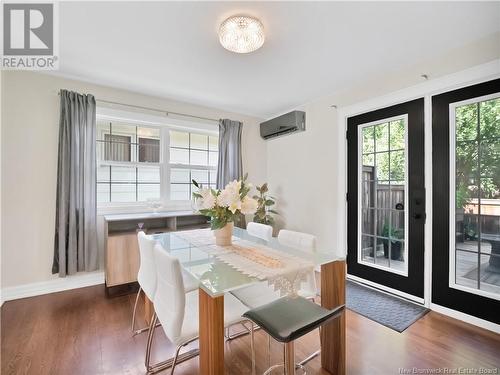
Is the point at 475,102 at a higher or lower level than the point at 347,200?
higher

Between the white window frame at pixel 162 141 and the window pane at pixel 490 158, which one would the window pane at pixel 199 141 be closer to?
the white window frame at pixel 162 141

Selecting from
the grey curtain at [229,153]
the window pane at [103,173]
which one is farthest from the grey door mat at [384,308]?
the window pane at [103,173]

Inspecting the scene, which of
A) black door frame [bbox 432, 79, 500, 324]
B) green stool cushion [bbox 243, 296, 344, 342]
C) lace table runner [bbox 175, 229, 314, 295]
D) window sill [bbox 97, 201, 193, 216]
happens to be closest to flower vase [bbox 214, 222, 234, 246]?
lace table runner [bbox 175, 229, 314, 295]

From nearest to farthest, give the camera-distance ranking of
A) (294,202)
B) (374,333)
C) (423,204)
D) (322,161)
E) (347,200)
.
→ (374,333) < (423,204) < (347,200) < (322,161) < (294,202)

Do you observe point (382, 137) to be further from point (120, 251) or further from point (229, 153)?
point (120, 251)

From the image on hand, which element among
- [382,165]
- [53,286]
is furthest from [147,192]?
[382,165]

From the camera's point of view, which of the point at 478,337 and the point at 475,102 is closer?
the point at 478,337

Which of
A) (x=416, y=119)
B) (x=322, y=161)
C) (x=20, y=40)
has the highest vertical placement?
(x=20, y=40)

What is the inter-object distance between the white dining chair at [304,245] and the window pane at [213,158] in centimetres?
222

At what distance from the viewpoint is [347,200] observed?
118 inches

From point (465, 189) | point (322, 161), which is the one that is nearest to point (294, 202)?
point (322, 161)

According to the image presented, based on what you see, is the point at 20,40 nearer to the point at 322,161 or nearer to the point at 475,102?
the point at 322,161

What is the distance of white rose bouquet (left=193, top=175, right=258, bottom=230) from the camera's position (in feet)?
5.55

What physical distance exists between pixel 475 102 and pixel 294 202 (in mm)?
2309
